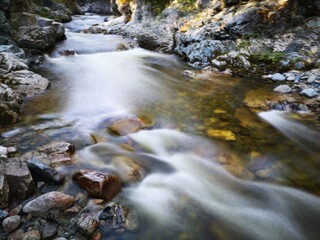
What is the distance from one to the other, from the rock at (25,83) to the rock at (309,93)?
6.19m

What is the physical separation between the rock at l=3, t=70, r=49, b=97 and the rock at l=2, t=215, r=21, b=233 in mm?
4081

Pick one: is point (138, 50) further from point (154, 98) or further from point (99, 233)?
point (99, 233)

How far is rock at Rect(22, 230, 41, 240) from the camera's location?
8.10 feet

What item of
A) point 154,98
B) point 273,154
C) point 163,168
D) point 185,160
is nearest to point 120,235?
point 163,168

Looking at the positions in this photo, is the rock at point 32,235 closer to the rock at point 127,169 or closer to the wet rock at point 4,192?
the wet rock at point 4,192

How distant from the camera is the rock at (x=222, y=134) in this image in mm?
4535

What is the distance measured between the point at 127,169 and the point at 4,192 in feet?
4.64

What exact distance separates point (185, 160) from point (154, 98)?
9.44 feet

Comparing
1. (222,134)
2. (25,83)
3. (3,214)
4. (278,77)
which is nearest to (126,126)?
(222,134)

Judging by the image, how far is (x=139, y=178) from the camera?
348 cm

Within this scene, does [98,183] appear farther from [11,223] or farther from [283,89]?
[283,89]

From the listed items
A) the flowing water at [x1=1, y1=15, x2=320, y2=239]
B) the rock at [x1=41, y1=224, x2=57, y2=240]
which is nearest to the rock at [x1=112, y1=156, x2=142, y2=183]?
the flowing water at [x1=1, y1=15, x2=320, y2=239]

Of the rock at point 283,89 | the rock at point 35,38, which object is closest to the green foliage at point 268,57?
the rock at point 283,89

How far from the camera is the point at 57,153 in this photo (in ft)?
12.2
